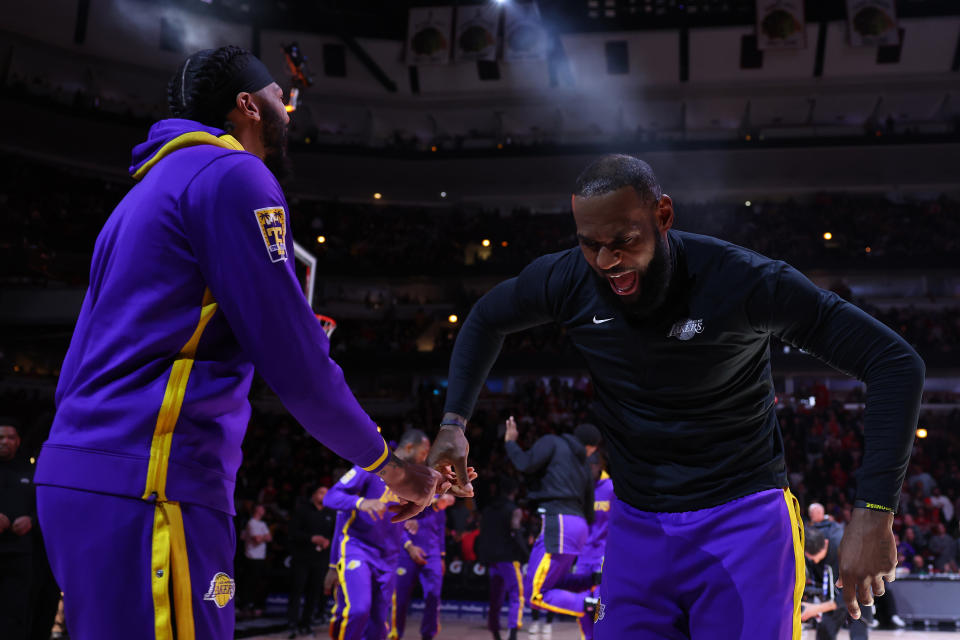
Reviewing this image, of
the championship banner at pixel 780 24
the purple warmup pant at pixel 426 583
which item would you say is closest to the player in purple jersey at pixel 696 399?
the purple warmup pant at pixel 426 583

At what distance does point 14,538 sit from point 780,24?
2242cm

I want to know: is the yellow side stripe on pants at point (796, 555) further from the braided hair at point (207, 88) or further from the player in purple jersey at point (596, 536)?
the player in purple jersey at point (596, 536)

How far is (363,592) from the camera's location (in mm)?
7414

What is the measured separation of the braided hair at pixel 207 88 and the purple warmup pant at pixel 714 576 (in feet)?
5.60

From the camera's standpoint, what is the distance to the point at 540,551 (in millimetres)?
8438

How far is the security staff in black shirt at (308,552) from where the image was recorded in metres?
12.0

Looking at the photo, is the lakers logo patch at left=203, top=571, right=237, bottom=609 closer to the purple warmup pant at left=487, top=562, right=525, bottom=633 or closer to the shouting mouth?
the shouting mouth

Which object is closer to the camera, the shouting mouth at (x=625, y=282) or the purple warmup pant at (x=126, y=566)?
the purple warmup pant at (x=126, y=566)

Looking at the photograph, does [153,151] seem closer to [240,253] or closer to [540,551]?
[240,253]

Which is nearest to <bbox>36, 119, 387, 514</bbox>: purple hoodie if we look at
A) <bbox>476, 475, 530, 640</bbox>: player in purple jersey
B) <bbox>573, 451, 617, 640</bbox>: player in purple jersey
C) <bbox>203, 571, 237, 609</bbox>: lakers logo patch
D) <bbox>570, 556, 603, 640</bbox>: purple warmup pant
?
<bbox>203, 571, 237, 609</bbox>: lakers logo patch

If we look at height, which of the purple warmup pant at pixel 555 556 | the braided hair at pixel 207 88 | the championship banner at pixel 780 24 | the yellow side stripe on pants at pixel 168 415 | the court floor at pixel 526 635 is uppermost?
the championship banner at pixel 780 24

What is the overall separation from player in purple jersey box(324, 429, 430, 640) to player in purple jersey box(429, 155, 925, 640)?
5013 millimetres

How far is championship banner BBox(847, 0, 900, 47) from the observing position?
22.9 meters

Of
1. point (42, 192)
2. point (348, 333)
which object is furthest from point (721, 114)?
point (42, 192)
